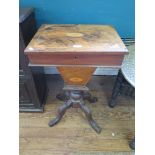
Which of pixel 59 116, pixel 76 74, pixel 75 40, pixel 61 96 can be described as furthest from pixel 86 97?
pixel 75 40

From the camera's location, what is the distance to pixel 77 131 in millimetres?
1580

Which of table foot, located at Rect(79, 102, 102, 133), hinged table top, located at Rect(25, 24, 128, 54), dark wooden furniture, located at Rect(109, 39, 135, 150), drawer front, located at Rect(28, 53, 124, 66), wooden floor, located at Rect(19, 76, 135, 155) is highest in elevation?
hinged table top, located at Rect(25, 24, 128, 54)

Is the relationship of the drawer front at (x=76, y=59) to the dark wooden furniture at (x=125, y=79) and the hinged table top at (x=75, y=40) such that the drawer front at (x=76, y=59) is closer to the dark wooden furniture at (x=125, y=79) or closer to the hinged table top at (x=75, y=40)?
the hinged table top at (x=75, y=40)

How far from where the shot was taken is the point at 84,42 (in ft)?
4.23

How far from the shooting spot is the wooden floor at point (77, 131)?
4.78ft

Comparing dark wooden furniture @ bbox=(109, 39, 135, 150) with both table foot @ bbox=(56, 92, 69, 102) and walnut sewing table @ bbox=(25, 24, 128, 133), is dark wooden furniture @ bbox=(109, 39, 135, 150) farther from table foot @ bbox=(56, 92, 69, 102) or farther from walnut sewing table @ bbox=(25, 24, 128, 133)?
table foot @ bbox=(56, 92, 69, 102)

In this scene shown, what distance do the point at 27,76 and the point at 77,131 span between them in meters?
0.53

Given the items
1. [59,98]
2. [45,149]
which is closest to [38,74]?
[59,98]

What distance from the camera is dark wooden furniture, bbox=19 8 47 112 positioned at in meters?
1.39

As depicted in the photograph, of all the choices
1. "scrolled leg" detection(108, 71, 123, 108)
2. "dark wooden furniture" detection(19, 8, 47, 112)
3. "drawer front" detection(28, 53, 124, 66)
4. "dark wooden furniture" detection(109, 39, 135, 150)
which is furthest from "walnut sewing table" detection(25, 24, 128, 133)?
"scrolled leg" detection(108, 71, 123, 108)

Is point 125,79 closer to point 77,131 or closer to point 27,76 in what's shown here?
point 77,131

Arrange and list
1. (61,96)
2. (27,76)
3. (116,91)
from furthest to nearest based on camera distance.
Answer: (61,96), (116,91), (27,76)
